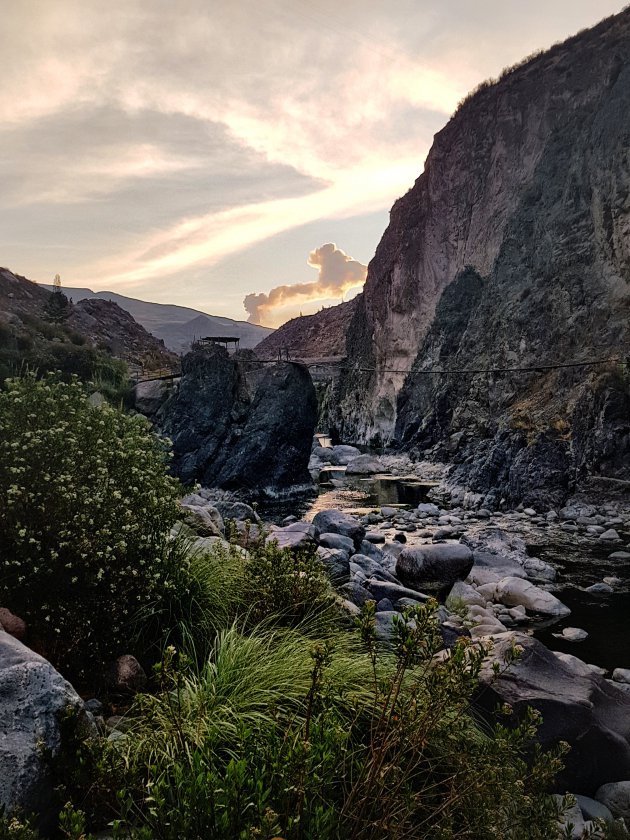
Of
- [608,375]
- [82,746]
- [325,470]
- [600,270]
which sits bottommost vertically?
[325,470]

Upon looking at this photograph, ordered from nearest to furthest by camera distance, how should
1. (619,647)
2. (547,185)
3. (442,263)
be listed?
(619,647)
(547,185)
(442,263)

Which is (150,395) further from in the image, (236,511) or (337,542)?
(337,542)

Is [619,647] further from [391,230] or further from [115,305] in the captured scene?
[115,305]

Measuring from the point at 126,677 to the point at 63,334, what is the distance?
3606cm

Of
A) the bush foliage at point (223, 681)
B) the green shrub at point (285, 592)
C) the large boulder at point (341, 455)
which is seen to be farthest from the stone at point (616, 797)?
the large boulder at point (341, 455)

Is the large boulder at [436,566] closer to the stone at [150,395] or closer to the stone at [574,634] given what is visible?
the stone at [574,634]

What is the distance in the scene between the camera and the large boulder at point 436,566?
448 inches

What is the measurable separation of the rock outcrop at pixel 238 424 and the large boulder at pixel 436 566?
16.1 meters

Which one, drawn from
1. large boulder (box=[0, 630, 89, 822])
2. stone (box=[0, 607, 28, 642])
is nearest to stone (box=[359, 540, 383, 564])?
stone (box=[0, 607, 28, 642])

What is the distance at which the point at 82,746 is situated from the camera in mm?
2934

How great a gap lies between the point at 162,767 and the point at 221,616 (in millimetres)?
2368

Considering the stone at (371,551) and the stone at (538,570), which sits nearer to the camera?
the stone at (538,570)

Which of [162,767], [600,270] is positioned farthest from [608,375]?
[162,767]

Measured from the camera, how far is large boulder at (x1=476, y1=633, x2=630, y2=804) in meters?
5.09
